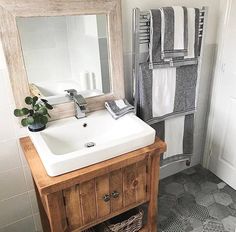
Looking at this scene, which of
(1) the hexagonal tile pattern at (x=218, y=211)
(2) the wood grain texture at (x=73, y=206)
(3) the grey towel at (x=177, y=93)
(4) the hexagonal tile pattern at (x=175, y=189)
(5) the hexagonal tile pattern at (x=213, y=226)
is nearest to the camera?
(2) the wood grain texture at (x=73, y=206)

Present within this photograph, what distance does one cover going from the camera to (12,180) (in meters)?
1.47

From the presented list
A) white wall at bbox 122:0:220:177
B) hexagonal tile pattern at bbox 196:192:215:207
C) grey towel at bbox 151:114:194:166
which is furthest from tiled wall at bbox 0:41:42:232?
hexagonal tile pattern at bbox 196:192:215:207

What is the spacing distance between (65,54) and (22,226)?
117cm

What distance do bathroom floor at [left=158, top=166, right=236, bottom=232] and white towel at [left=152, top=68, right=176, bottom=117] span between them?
76 cm

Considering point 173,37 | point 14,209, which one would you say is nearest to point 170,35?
point 173,37

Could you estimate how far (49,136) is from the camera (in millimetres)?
1313

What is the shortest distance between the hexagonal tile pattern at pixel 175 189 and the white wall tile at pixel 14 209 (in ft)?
3.75

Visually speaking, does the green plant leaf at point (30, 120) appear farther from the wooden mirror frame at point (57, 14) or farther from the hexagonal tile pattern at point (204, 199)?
the hexagonal tile pattern at point (204, 199)

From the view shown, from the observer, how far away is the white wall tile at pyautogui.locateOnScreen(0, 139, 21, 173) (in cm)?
138

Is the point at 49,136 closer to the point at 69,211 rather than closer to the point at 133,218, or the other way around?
the point at 69,211

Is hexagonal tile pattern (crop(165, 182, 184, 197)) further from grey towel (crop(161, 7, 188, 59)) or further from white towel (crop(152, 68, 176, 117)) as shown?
grey towel (crop(161, 7, 188, 59))

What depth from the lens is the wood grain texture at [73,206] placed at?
1.14 meters

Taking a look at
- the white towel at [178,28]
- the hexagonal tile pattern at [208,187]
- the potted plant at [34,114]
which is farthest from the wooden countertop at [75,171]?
the hexagonal tile pattern at [208,187]

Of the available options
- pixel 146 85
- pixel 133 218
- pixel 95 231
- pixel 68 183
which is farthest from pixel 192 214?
pixel 68 183
